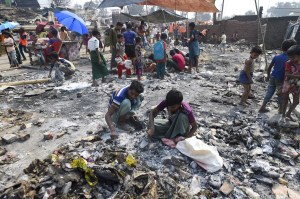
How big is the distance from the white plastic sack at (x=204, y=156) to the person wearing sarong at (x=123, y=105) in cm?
102

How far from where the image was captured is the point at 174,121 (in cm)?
356

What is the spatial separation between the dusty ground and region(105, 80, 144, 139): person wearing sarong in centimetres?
25

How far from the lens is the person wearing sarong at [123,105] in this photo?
A: 3660 millimetres

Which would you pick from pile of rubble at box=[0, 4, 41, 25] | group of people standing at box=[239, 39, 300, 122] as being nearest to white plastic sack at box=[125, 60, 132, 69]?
group of people standing at box=[239, 39, 300, 122]

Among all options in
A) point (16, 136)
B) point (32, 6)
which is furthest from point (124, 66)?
point (32, 6)

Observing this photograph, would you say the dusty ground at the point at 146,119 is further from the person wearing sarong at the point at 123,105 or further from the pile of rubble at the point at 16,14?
the pile of rubble at the point at 16,14

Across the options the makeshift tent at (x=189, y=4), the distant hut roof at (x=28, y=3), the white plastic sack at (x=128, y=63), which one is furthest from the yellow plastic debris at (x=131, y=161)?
the distant hut roof at (x=28, y=3)

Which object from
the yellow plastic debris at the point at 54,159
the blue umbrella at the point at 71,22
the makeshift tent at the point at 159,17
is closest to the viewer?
the yellow plastic debris at the point at 54,159

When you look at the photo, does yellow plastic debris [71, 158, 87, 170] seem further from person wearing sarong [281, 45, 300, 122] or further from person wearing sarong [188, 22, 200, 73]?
person wearing sarong [188, 22, 200, 73]

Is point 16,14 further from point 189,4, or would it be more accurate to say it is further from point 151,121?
point 151,121

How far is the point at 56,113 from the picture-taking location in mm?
5363

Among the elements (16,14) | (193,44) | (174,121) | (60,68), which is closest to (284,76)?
(174,121)

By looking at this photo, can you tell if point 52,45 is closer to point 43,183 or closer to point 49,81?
point 49,81

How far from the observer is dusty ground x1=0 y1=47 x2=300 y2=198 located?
335 cm
